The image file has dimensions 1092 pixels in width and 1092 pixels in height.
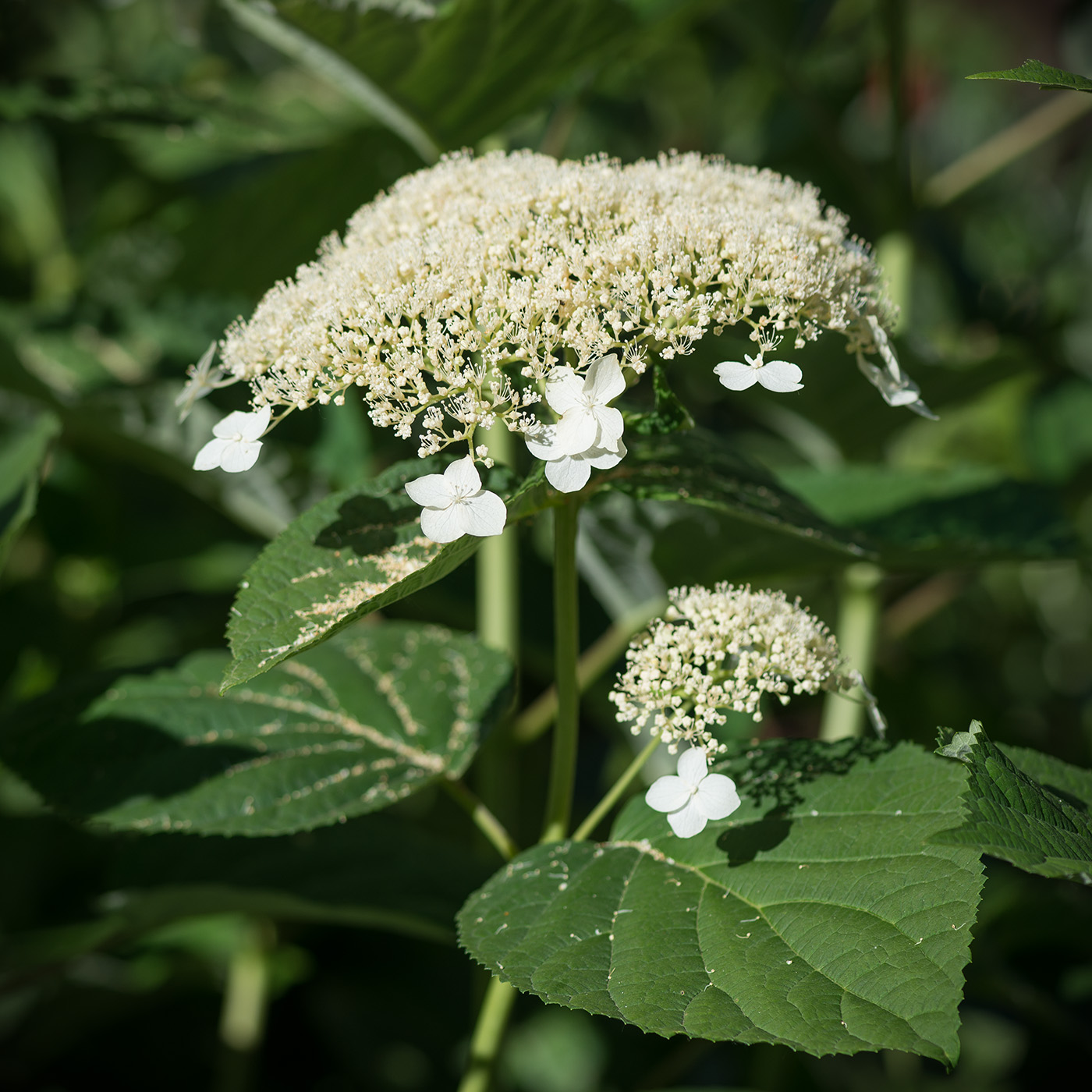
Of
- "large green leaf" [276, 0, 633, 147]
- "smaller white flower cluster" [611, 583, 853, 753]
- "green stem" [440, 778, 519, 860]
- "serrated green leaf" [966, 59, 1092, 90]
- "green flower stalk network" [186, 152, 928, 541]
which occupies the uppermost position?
"large green leaf" [276, 0, 633, 147]

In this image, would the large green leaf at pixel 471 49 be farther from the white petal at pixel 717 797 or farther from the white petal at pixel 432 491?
the white petal at pixel 717 797

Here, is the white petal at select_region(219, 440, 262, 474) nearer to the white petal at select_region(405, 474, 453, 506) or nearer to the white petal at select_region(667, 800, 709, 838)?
the white petal at select_region(405, 474, 453, 506)

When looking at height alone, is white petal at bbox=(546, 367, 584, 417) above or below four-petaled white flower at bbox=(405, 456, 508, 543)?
above

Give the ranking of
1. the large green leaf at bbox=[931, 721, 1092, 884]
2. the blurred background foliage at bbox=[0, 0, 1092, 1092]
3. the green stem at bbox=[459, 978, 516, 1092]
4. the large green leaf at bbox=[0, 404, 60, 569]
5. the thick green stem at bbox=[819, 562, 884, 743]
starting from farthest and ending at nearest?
the thick green stem at bbox=[819, 562, 884, 743], the blurred background foliage at bbox=[0, 0, 1092, 1092], the large green leaf at bbox=[0, 404, 60, 569], the green stem at bbox=[459, 978, 516, 1092], the large green leaf at bbox=[931, 721, 1092, 884]

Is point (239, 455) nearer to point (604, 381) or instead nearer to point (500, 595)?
point (604, 381)

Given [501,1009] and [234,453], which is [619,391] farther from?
[501,1009]

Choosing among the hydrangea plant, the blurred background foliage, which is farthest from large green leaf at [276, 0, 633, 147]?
the hydrangea plant

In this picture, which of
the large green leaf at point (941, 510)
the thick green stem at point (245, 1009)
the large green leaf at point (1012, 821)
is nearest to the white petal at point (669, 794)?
the large green leaf at point (1012, 821)
